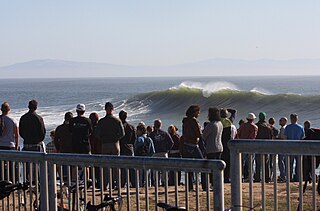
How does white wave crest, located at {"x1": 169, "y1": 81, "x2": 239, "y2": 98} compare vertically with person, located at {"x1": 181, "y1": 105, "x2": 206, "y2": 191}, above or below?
below

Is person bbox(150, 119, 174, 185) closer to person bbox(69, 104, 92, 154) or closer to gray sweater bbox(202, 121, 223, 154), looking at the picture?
gray sweater bbox(202, 121, 223, 154)

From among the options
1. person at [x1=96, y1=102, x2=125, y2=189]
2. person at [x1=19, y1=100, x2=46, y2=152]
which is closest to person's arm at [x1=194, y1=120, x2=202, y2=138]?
person at [x1=96, y1=102, x2=125, y2=189]

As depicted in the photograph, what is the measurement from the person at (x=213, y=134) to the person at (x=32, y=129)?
2.80m

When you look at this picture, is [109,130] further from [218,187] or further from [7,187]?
[218,187]

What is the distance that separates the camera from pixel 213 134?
38.5 feet

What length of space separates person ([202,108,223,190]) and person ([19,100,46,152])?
2802mm

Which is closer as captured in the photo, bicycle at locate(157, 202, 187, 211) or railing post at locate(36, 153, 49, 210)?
bicycle at locate(157, 202, 187, 211)

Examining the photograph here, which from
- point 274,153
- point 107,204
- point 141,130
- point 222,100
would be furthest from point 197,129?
point 222,100

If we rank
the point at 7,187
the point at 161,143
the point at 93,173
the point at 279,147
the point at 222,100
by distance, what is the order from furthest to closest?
the point at 222,100 < the point at 161,143 < the point at 7,187 < the point at 93,173 < the point at 279,147

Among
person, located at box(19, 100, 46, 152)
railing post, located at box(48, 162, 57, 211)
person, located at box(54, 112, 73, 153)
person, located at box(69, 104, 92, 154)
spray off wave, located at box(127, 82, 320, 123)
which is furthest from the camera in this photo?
spray off wave, located at box(127, 82, 320, 123)

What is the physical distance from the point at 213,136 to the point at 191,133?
1.43 feet

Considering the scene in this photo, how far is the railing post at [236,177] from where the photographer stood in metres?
6.11

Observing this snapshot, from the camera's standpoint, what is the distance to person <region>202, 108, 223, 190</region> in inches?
460

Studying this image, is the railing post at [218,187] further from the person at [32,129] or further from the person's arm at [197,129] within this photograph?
the person at [32,129]
